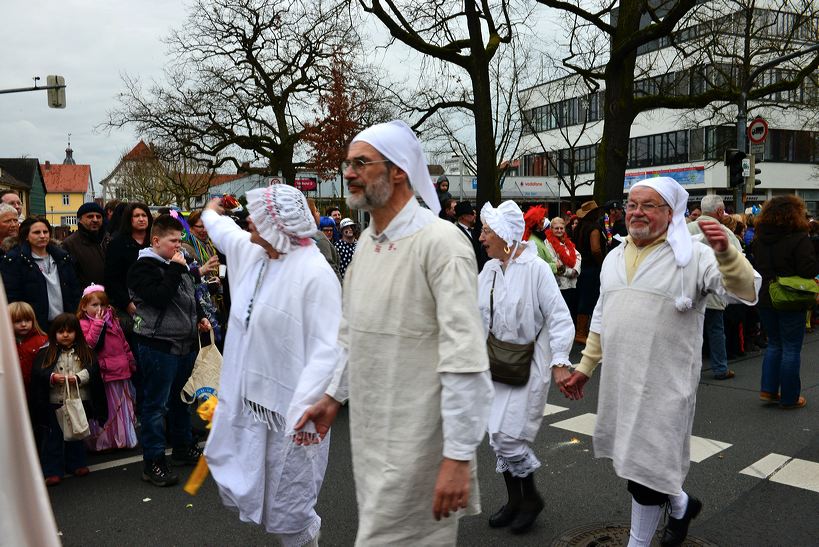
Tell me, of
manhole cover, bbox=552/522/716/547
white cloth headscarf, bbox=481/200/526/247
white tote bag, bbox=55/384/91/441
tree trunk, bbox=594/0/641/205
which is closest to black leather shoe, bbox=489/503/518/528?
A: manhole cover, bbox=552/522/716/547

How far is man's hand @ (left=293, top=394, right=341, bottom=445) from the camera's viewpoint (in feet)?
9.25

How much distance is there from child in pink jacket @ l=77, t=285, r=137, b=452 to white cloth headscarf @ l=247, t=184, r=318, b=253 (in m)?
3.13

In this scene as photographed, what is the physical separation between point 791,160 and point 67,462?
55.2 metres

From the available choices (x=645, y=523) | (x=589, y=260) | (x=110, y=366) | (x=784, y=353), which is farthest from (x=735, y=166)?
(x=110, y=366)

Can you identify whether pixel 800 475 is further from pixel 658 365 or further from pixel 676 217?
pixel 676 217

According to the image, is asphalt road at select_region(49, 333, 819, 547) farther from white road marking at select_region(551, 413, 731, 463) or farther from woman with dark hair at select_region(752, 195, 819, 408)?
woman with dark hair at select_region(752, 195, 819, 408)

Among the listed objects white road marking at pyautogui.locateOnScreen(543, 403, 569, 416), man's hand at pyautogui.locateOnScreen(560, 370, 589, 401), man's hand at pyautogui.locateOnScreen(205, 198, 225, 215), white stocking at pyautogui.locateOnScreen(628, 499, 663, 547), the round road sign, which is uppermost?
the round road sign

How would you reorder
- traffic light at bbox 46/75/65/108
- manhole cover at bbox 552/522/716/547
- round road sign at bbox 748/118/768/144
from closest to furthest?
manhole cover at bbox 552/522/716/547 < round road sign at bbox 748/118/768/144 < traffic light at bbox 46/75/65/108

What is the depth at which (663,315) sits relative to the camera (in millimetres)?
3486

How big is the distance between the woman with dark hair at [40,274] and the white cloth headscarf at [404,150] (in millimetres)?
4624

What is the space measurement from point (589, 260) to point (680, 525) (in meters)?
7.12

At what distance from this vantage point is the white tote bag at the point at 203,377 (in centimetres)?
534

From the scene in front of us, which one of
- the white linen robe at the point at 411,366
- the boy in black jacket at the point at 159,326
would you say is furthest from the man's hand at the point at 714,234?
the boy in black jacket at the point at 159,326

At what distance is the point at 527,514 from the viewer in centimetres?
427
